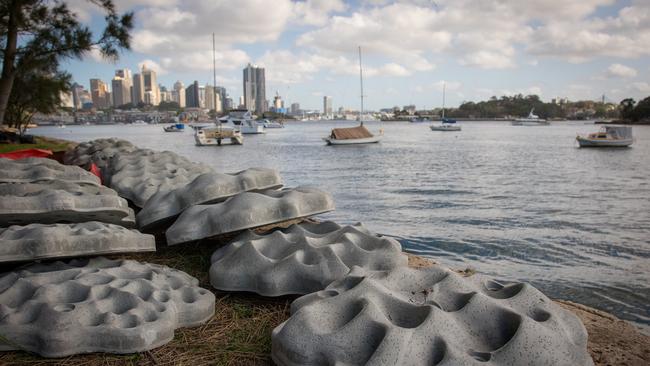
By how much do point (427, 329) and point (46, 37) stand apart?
10.7m

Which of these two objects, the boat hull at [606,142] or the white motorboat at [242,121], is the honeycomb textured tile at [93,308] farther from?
the white motorboat at [242,121]

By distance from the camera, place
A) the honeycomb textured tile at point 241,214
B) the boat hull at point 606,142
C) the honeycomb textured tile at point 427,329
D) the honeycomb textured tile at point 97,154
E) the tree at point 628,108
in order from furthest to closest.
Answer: the tree at point 628,108 < the boat hull at point 606,142 < the honeycomb textured tile at point 97,154 < the honeycomb textured tile at point 241,214 < the honeycomb textured tile at point 427,329

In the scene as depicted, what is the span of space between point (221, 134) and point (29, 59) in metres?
42.1

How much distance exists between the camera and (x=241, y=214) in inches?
173

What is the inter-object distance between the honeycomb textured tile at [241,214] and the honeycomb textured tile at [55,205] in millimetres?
636

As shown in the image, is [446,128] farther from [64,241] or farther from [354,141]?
A: [64,241]

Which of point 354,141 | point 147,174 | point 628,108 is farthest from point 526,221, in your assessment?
point 628,108

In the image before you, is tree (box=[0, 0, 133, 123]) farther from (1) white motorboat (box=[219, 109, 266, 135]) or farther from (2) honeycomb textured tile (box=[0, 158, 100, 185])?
(1) white motorboat (box=[219, 109, 266, 135])

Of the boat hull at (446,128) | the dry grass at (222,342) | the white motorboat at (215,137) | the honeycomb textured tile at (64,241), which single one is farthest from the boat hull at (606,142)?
the boat hull at (446,128)

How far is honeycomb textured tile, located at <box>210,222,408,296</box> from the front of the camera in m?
3.79

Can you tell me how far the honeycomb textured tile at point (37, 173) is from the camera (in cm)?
539

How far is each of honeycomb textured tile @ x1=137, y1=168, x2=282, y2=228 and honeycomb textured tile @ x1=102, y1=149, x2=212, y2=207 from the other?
2.49 ft

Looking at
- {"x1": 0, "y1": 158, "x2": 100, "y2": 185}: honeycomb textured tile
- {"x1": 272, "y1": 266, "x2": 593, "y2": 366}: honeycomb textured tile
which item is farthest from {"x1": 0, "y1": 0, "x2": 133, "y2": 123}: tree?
{"x1": 272, "y1": 266, "x2": 593, "y2": 366}: honeycomb textured tile

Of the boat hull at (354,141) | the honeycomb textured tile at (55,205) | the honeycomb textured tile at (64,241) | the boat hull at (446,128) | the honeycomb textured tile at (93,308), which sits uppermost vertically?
the honeycomb textured tile at (55,205)
